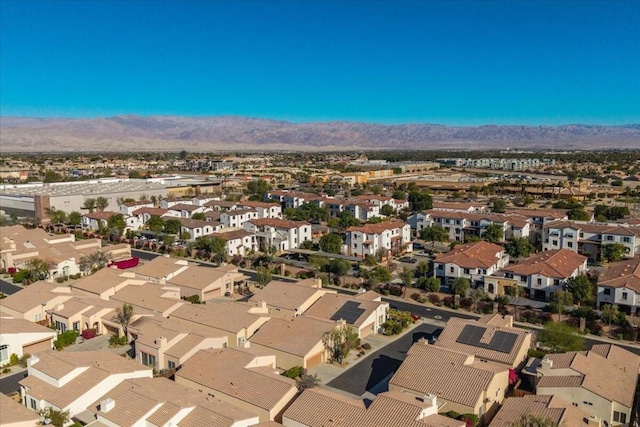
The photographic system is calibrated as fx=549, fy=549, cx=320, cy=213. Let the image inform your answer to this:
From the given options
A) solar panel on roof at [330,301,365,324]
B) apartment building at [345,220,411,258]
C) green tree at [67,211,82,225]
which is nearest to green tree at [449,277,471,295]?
solar panel on roof at [330,301,365,324]

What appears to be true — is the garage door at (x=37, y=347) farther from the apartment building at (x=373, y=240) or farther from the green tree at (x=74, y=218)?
the green tree at (x=74, y=218)

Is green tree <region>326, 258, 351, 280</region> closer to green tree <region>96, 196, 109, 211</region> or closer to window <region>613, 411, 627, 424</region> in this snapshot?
window <region>613, 411, 627, 424</region>

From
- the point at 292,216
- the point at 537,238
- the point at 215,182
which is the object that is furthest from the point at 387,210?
the point at 215,182

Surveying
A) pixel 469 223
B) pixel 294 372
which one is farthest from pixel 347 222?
pixel 294 372

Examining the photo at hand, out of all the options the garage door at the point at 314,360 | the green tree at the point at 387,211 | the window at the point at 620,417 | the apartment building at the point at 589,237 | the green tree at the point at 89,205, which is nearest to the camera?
the window at the point at 620,417

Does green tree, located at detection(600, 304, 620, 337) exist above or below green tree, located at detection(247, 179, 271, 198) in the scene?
below

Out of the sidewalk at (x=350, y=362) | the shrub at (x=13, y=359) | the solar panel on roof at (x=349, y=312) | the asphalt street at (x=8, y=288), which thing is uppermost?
the solar panel on roof at (x=349, y=312)

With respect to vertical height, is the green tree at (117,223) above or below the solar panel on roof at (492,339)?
above

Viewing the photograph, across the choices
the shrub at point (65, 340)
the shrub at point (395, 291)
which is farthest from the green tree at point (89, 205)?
the shrub at point (395, 291)
